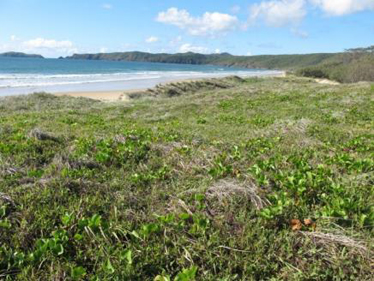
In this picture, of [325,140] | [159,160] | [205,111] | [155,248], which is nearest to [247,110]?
[205,111]

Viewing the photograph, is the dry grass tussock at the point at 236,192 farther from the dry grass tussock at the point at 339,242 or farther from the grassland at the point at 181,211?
the dry grass tussock at the point at 339,242

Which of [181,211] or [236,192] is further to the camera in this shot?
[236,192]

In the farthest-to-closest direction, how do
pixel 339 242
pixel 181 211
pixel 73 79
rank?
1. pixel 73 79
2. pixel 181 211
3. pixel 339 242

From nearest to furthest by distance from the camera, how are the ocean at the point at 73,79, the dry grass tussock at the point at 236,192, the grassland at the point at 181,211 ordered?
the grassland at the point at 181,211
the dry grass tussock at the point at 236,192
the ocean at the point at 73,79

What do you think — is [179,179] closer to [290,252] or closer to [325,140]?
[290,252]

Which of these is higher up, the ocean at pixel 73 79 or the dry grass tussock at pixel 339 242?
the ocean at pixel 73 79

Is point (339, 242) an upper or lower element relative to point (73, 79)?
lower

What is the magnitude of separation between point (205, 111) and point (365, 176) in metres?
10.4

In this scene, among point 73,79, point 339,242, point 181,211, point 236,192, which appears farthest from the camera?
point 73,79

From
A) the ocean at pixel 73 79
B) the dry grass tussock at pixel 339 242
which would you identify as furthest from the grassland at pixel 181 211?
the ocean at pixel 73 79

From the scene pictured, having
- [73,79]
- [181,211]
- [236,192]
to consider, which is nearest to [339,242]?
[236,192]

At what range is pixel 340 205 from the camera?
346 centimetres

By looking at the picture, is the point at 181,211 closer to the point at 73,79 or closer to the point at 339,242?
the point at 339,242

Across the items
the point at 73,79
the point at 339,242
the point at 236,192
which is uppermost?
the point at 73,79
